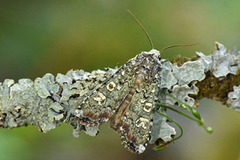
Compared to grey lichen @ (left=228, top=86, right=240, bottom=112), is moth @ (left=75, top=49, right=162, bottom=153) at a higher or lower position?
lower

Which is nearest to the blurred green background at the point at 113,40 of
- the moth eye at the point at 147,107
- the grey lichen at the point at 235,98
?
the moth eye at the point at 147,107

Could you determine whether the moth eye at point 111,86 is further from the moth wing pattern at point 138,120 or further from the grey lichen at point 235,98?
the grey lichen at point 235,98

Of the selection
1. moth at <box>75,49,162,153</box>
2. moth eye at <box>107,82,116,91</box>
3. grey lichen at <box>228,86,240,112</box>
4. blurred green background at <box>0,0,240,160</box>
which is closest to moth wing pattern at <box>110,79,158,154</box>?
moth at <box>75,49,162,153</box>

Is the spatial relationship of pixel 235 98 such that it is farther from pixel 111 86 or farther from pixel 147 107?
pixel 111 86

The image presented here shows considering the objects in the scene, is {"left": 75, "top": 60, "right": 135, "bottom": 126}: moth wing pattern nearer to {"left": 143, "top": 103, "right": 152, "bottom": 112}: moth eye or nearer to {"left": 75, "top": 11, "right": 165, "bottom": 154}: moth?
{"left": 75, "top": 11, "right": 165, "bottom": 154}: moth

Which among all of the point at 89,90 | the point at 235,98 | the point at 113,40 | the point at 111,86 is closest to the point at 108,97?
the point at 111,86

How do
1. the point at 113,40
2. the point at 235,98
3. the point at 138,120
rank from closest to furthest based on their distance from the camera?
the point at 235,98
the point at 138,120
the point at 113,40
